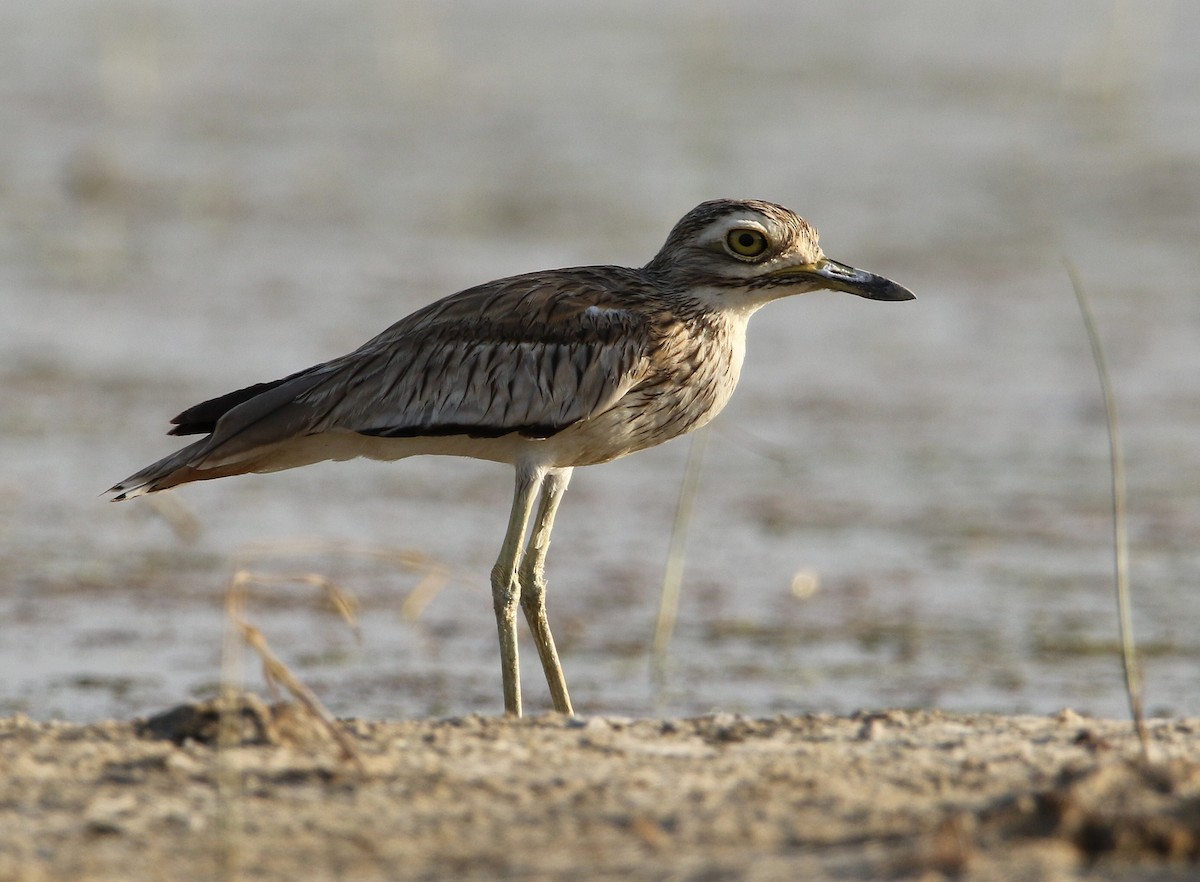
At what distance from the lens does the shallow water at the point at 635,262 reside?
698cm

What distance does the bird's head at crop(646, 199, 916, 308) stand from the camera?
556 cm

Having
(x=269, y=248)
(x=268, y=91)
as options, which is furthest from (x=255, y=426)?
(x=268, y=91)

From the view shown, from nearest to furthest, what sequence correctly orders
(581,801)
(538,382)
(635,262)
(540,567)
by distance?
(581,801), (538,382), (540,567), (635,262)

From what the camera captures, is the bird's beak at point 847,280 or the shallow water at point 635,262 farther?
the shallow water at point 635,262

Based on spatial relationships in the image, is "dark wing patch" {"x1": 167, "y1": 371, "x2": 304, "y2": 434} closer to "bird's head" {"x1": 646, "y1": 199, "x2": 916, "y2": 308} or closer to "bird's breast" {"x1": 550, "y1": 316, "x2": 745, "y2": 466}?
"bird's breast" {"x1": 550, "y1": 316, "x2": 745, "y2": 466}

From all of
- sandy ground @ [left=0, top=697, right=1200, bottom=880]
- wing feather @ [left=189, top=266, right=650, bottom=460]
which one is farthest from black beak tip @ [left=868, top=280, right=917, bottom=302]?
sandy ground @ [left=0, top=697, right=1200, bottom=880]

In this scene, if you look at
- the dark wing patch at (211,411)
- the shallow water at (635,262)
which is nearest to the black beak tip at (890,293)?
the shallow water at (635,262)

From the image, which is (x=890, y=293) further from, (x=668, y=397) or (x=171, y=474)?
(x=171, y=474)

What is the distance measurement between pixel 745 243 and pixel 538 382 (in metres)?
0.77

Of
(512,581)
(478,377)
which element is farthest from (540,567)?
(478,377)

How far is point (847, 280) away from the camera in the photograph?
5590 mm

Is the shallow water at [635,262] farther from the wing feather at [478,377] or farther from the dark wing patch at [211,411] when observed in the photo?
the dark wing patch at [211,411]

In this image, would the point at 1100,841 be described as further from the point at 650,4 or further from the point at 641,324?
the point at 650,4

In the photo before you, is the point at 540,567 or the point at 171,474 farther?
the point at 540,567
